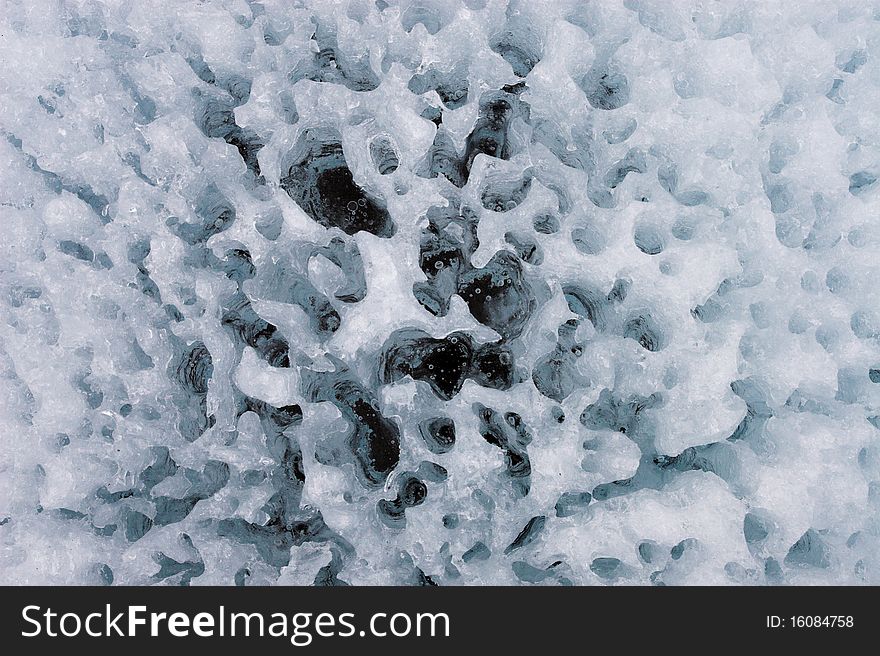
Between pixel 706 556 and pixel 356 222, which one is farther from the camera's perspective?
pixel 356 222

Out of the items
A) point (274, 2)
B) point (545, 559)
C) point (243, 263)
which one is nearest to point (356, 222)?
point (243, 263)

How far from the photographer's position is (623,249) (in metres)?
0.58

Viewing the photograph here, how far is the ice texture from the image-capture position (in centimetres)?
57

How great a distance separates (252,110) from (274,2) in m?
0.13

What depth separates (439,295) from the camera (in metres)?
0.65

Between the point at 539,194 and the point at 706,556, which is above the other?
the point at 539,194

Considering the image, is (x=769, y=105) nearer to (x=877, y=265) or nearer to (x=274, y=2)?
(x=877, y=265)

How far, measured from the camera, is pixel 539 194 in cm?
60

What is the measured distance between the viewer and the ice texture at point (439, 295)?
57 centimetres

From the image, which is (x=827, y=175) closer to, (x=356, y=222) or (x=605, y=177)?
(x=605, y=177)

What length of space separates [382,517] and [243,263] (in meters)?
0.30
